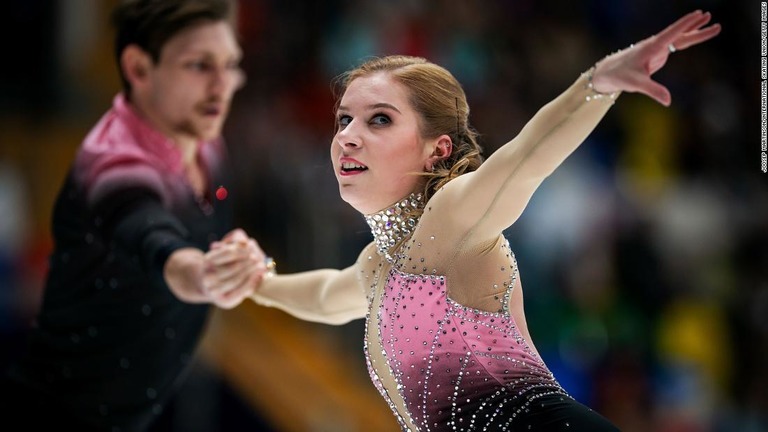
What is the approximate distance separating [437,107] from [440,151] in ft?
0.35

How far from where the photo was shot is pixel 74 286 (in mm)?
3715

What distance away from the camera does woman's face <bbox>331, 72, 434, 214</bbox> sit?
259cm

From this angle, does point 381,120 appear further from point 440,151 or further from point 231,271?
point 231,271

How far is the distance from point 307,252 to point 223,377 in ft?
3.56

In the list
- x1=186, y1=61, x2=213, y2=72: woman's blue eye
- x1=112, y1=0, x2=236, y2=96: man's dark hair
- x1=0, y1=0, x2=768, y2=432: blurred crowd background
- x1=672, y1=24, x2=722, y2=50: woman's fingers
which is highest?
x1=112, y1=0, x2=236, y2=96: man's dark hair

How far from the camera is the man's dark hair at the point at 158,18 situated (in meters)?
3.75

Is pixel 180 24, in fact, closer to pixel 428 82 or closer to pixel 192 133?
pixel 192 133

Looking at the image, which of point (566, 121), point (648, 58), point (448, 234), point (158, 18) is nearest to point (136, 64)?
point (158, 18)

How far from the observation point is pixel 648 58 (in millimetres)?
2152

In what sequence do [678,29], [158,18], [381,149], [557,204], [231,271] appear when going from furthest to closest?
[557,204], [158,18], [231,271], [381,149], [678,29]

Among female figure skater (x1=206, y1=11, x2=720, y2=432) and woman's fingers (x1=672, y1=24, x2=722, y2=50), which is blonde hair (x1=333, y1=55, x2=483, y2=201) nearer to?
female figure skater (x1=206, y1=11, x2=720, y2=432)

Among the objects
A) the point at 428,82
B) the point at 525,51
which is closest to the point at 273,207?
the point at 525,51

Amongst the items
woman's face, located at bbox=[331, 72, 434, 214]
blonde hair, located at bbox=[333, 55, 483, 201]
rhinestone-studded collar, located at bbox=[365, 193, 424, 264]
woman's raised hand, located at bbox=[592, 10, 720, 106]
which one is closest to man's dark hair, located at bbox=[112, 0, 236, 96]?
blonde hair, located at bbox=[333, 55, 483, 201]

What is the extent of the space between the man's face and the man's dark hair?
0.08 ft
